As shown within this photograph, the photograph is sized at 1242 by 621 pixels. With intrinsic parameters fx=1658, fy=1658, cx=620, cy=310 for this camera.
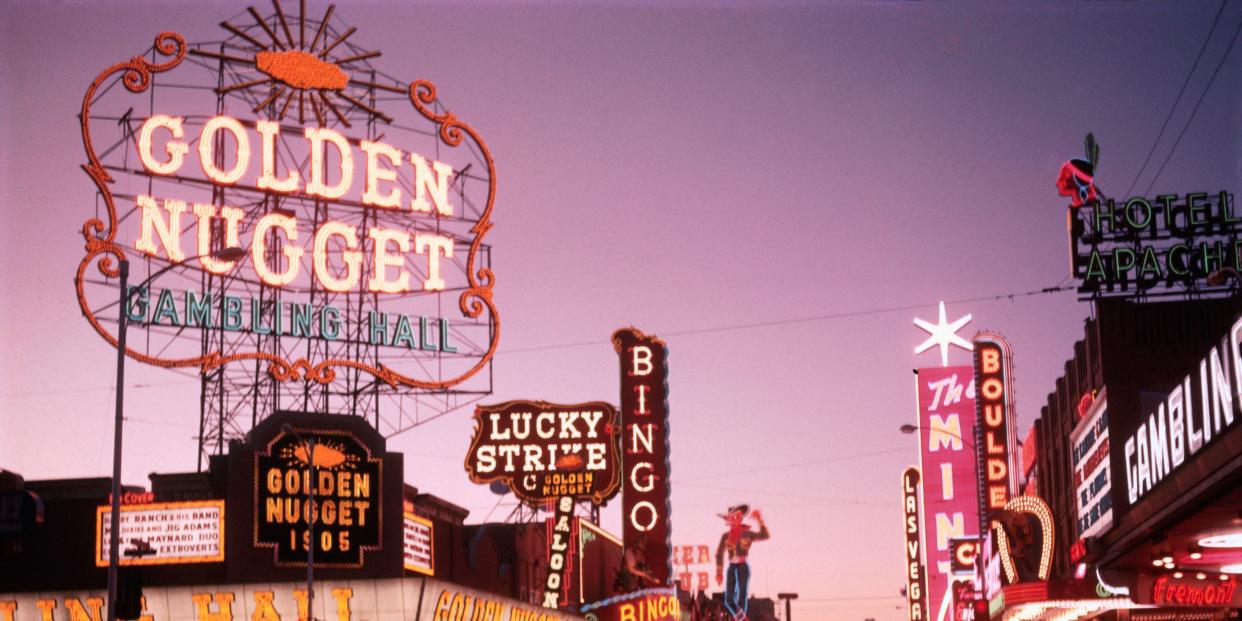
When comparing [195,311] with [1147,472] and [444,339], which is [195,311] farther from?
[1147,472]

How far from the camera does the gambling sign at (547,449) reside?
6278 cm

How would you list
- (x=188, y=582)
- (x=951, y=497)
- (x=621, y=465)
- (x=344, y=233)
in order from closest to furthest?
(x=188, y=582)
(x=344, y=233)
(x=621, y=465)
(x=951, y=497)

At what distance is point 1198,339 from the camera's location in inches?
2229

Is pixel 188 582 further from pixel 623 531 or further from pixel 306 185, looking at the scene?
pixel 623 531

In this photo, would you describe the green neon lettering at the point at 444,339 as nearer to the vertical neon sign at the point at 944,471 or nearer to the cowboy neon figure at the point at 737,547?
the vertical neon sign at the point at 944,471

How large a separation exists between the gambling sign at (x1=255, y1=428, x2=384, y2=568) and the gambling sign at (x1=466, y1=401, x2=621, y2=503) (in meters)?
17.4

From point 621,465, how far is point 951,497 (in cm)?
1568

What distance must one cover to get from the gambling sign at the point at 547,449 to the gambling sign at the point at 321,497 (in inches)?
684

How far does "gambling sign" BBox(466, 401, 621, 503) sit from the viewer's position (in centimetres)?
6278

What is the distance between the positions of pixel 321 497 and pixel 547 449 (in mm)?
18959

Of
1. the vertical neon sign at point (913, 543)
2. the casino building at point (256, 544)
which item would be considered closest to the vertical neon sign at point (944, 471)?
the vertical neon sign at point (913, 543)

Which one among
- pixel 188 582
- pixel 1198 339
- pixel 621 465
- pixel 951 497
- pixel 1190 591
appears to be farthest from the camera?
pixel 951 497

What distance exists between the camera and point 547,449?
2494 inches

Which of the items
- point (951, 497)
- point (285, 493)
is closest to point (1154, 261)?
point (951, 497)
